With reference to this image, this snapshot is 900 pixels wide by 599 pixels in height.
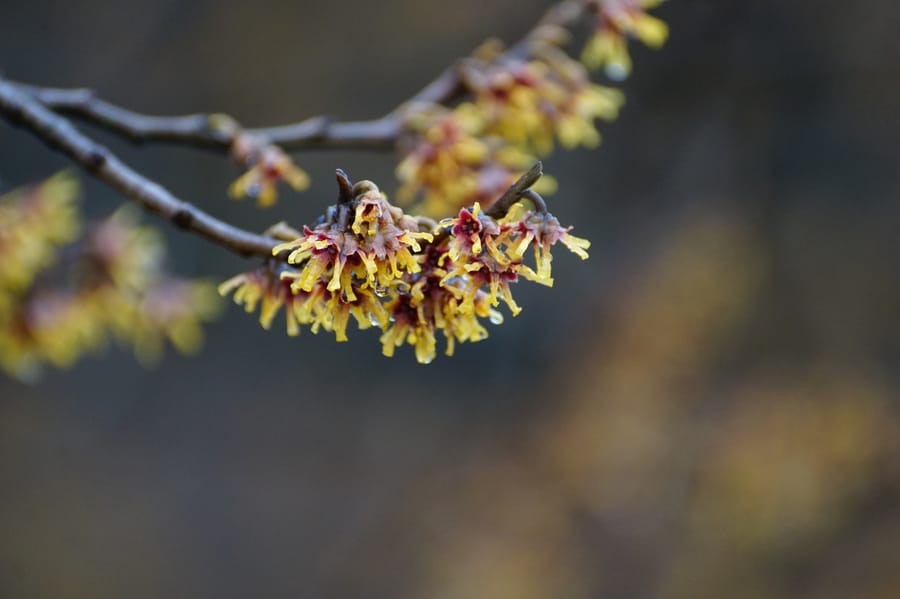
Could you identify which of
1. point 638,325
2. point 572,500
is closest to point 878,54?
point 638,325

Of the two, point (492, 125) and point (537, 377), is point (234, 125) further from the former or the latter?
point (537, 377)

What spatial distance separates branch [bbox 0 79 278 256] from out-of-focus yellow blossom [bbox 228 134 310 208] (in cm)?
7

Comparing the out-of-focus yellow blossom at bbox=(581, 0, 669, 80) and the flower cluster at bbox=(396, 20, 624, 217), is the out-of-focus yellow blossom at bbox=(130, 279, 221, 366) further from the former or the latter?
the out-of-focus yellow blossom at bbox=(581, 0, 669, 80)

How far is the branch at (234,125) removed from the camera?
859mm

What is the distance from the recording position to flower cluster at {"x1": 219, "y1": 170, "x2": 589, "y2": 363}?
0.51m

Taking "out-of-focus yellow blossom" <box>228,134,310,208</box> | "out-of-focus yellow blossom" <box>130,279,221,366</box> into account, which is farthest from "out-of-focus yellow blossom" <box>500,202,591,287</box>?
"out-of-focus yellow blossom" <box>130,279,221,366</box>

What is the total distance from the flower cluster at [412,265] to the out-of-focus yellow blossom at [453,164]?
1.07 feet

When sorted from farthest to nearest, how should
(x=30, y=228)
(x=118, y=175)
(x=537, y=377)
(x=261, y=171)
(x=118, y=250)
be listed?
(x=537, y=377), (x=118, y=250), (x=30, y=228), (x=261, y=171), (x=118, y=175)

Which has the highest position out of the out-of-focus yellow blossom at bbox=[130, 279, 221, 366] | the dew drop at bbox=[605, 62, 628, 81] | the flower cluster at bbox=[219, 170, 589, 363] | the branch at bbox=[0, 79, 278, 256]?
the dew drop at bbox=[605, 62, 628, 81]

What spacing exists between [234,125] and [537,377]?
215cm

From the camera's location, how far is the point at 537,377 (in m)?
2.89

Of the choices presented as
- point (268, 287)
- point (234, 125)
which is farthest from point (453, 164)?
point (268, 287)

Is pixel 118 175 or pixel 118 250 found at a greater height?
pixel 118 250

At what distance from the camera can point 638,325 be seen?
2820 mm
